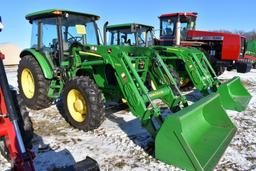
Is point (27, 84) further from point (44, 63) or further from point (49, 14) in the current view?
point (49, 14)

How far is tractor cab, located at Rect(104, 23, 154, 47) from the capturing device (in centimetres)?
847

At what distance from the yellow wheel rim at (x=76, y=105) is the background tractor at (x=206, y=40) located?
547cm

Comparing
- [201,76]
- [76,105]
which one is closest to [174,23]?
[201,76]

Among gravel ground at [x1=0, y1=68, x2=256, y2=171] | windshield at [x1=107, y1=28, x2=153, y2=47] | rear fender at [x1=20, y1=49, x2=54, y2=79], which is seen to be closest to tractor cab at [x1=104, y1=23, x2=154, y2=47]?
windshield at [x1=107, y1=28, x2=153, y2=47]

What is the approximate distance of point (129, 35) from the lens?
8688 millimetres

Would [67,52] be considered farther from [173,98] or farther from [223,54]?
[223,54]

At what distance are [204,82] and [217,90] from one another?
325 millimetres

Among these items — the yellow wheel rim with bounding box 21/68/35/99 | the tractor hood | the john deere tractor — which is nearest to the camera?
the john deere tractor

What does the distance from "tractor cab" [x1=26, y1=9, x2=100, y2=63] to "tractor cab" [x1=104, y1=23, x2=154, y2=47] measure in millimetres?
2403

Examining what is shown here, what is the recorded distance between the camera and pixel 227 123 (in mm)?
4250

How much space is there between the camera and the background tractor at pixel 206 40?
32.4ft

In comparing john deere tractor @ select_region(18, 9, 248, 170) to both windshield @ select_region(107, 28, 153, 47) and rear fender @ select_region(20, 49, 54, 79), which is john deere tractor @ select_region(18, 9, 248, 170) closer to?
rear fender @ select_region(20, 49, 54, 79)

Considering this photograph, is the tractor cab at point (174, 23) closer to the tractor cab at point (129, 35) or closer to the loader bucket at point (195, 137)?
the tractor cab at point (129, 35)

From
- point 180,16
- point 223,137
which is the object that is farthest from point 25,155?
point 180,16
